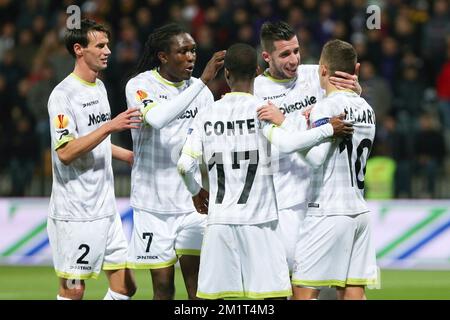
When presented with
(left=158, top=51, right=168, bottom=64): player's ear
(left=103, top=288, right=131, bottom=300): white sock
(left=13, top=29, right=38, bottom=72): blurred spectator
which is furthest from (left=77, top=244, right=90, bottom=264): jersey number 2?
(left=13, top=29, right=38, bottom=72): blurred spectator

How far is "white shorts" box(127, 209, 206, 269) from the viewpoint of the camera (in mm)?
9406

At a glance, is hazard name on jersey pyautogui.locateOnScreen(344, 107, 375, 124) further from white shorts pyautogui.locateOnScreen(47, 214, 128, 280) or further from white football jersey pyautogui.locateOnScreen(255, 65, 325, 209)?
white shorts pyautogui.locateOnScreen(47, 214, 128, 280)

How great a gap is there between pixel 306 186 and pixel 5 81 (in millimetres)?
10333

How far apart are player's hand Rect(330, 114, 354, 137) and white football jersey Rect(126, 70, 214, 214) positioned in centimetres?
145

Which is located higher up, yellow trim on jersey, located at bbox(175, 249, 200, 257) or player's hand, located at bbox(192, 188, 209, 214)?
player's hand, located at bbox(192, 188, 209, 214)

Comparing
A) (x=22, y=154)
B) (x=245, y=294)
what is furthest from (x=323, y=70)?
(x=22, y=154)

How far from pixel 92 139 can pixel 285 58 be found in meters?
1.78

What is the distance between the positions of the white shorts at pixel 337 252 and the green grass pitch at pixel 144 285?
11.7ft

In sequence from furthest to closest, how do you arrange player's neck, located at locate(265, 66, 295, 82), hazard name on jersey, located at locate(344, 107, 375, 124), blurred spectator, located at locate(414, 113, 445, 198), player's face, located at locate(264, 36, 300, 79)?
blurred spectator, located at locate(414, 113, 445, 198)
player's neck, located at locate(265, 66, 295, 82)
player's face, located at locate(264, 36, 300, 79)
hazard name on jersey, located at locate(344, 107, 375, 124)

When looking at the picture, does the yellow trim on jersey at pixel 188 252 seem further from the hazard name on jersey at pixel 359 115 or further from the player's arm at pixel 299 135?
the hazard name on jersey at pixel 359 115

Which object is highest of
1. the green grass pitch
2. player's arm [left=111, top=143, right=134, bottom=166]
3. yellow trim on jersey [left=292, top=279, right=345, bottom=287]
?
player's arm [left=111, top=143, right=134, bottom=166]

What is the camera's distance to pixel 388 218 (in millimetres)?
15062

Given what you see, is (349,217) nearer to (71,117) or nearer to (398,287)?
(71,117)
